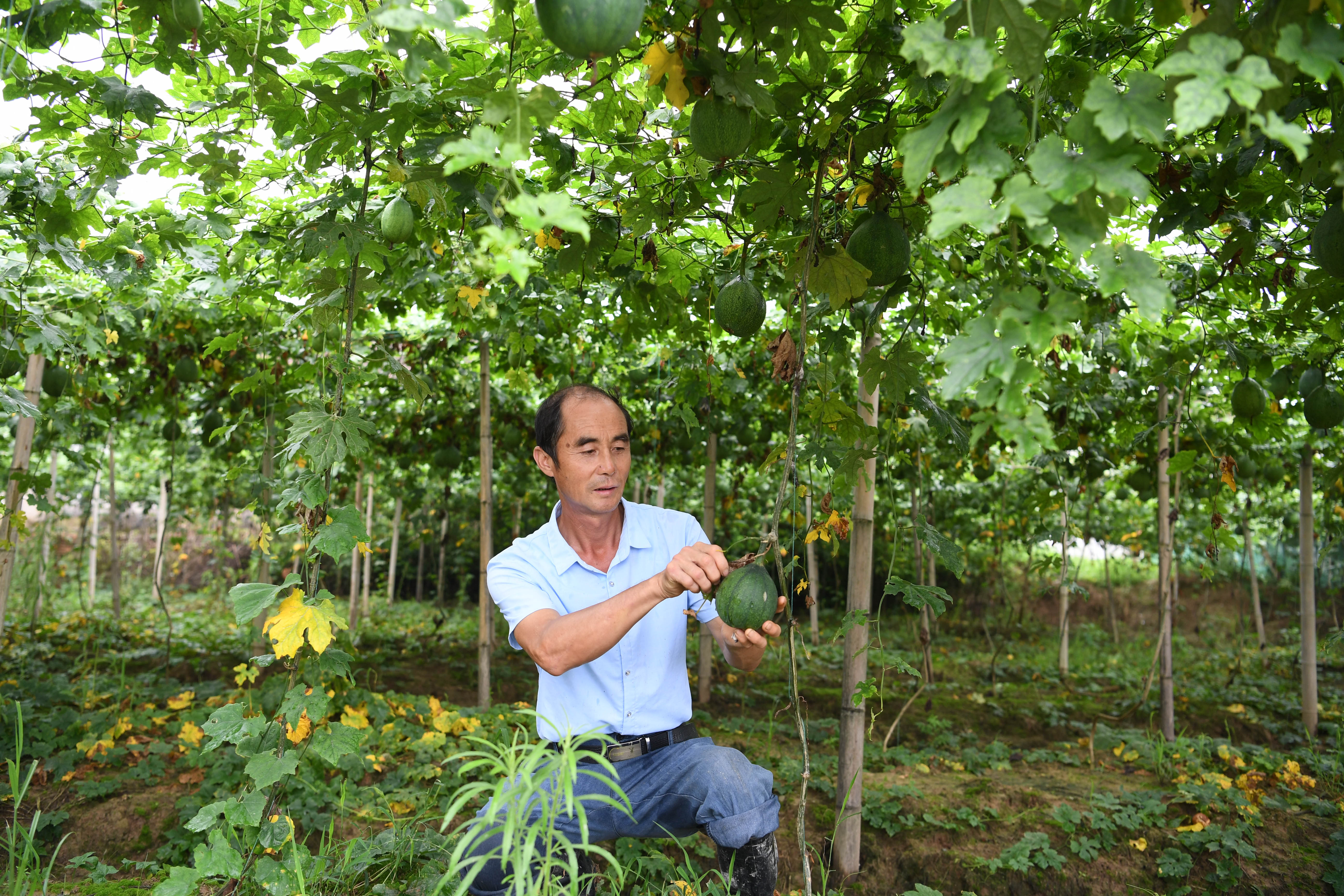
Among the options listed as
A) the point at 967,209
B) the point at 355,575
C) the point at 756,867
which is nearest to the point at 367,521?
the point at 355,575

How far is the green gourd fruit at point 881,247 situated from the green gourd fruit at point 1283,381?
2733 mm

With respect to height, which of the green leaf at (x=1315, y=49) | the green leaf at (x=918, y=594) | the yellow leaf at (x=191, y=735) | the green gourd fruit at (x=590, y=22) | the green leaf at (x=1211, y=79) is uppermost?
the green gourd fruit at (x=590, y=22)

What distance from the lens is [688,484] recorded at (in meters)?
9.57

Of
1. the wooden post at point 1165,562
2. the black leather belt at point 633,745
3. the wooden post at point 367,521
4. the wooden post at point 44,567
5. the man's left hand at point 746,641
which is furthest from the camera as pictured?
the wooden post at point 367,521

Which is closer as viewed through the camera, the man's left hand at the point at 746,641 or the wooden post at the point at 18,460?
the man's left hand at the point at 746,641

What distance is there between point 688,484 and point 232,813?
7632mm

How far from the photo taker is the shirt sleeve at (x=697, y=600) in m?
2.58

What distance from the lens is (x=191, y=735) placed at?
13.9 feet

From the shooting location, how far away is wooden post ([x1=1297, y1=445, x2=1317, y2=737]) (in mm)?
Answer: 5410

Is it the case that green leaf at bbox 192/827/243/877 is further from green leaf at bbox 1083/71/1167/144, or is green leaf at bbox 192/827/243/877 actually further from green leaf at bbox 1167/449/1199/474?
green leaf at bbox 1167/449/1199/474

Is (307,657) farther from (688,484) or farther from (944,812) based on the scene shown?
(688,484)

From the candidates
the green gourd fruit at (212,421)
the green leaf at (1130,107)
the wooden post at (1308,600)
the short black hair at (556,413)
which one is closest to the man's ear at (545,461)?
the short black hair at (556,413)

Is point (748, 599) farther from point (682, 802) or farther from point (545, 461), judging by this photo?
point (545, 461)

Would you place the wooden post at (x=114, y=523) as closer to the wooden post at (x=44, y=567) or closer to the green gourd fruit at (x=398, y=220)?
the wooden post at (x=44, y=567)
